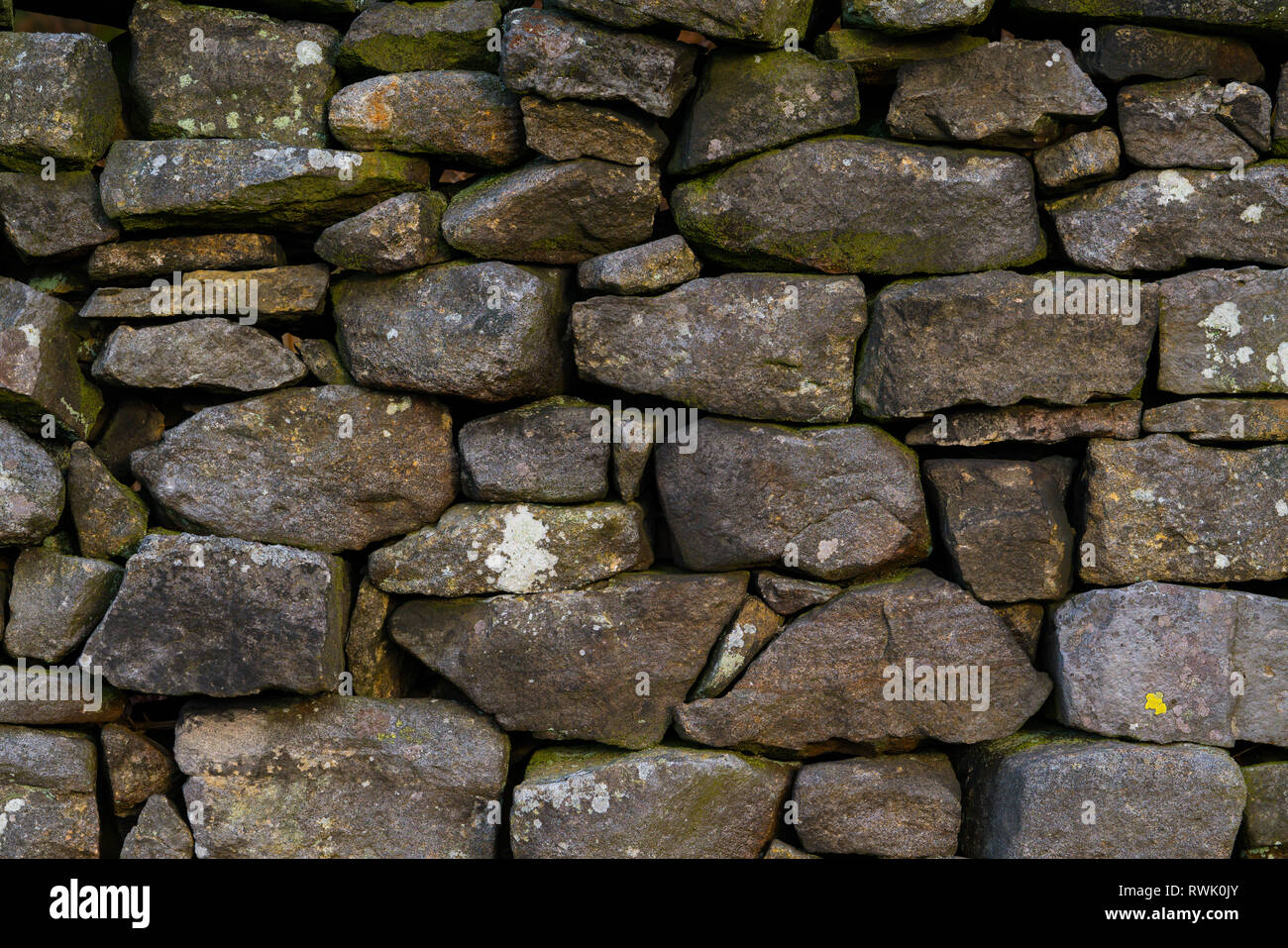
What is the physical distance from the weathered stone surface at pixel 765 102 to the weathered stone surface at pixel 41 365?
239 centimetres

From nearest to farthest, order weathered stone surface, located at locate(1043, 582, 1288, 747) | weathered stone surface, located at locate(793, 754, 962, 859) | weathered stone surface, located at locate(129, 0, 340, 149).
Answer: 1. weathered stone surface, located at locate(1043, 582, 1288, 747)
2. weathered stone surface, located at locate(793, 754, 962, 859)
3. weathered stone surface, located at locate(129, 0, 340, 149)

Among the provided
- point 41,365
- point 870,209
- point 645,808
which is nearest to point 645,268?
point 870,209

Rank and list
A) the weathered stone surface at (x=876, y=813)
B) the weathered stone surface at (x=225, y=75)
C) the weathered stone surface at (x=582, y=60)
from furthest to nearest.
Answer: the weathered stone surface at (x=225, y=75) < the weathered stone surface at (x=876, y=813) < the weathered stone surface at (x=582, y=60)

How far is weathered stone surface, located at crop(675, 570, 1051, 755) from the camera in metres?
3.74

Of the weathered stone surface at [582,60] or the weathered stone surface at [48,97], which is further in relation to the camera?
the weathered stone surface at [48,97]

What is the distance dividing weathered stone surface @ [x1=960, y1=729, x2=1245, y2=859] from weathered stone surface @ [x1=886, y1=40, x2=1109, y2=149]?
7.24 ft

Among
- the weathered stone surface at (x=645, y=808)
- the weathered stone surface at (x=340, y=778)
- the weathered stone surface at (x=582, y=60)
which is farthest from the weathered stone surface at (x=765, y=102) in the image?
the weathered stone surface at (x=340, y=778)

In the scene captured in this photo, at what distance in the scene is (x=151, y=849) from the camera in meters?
3.70

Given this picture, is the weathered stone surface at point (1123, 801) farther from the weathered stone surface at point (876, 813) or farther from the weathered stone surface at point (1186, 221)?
the weathered stone surface at point (1186, 221)

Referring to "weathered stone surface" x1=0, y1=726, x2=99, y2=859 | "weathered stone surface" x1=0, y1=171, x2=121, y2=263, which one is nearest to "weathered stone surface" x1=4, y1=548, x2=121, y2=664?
"weathered stone surface" x1=0, y1=726, x2=99, y2=859

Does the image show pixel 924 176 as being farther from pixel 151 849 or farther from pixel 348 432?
pixel 151 849

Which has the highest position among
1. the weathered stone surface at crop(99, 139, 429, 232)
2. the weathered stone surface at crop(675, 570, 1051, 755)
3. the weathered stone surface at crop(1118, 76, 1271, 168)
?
the weathered stone surface at crop(1118, 76, 1271, 168)

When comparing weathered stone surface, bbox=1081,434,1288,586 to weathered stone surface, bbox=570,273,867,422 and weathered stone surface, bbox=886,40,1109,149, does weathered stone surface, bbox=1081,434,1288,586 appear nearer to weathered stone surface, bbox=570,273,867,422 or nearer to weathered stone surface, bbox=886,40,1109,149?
weathered stone surface, bbox=570,273,867,422

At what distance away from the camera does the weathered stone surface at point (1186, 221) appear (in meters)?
3.70
